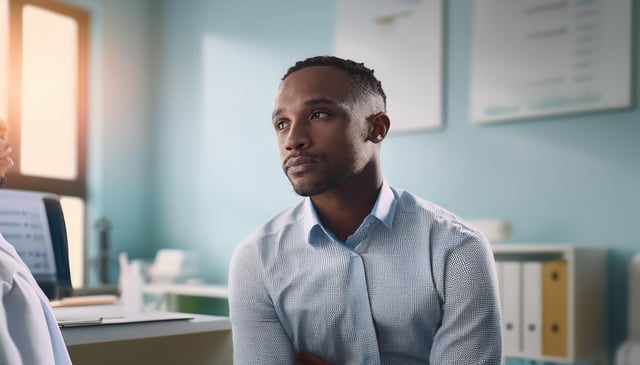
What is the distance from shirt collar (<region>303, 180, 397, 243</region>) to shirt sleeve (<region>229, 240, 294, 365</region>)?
124 mm

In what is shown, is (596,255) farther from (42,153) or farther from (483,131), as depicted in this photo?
(42,153)

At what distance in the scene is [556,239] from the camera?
274 cm

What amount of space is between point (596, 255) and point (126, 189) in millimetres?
2848

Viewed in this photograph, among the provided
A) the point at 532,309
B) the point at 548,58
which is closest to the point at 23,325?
the point at 532,309

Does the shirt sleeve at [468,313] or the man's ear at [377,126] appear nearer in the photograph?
the shirt sleeve at [468,313]

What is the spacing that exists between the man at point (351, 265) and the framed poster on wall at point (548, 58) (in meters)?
1.57

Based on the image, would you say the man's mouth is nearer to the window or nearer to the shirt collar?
the shirt collar

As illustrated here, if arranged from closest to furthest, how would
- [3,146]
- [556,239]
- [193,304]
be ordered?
[3,146] < [556,239] < [193,304]

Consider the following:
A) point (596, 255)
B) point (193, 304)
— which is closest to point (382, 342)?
point (596, 255)

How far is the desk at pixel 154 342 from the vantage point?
1.19m

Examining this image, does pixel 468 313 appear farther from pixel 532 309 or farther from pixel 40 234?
pixel 532 309

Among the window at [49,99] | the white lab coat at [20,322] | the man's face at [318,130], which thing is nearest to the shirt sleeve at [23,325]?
the white lab coat at [20,322]

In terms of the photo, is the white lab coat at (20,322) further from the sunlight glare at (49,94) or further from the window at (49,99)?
the sunlight glare at (49,94)

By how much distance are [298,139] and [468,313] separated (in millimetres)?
437
